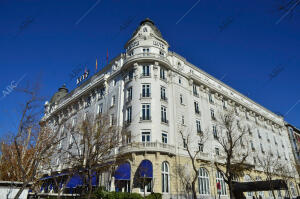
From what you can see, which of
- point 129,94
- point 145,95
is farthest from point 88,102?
point 145,95

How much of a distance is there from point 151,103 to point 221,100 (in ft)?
62.6

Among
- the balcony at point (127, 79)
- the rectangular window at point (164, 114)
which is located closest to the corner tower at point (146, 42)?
the balcony at point (127, 79)

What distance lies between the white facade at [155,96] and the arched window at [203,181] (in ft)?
7.87

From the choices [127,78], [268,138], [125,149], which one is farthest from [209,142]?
[268,138]

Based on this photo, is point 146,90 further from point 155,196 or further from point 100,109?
point 155,196

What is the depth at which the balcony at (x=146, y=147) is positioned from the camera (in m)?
24.6

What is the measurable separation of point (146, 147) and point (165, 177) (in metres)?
4.40

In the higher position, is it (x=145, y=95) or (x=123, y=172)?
(x=145, y=95)

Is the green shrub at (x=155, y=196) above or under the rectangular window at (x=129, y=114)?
under

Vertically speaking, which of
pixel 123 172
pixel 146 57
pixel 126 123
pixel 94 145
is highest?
pixel 146 57

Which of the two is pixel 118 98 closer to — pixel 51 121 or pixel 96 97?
pixel 96 97

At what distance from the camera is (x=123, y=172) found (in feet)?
81.3

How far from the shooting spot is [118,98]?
1261 inches

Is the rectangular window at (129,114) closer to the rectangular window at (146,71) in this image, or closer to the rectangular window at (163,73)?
the rectangular window at (146,71)
